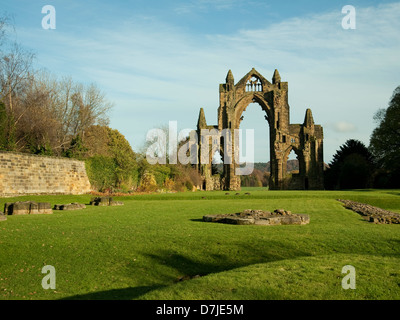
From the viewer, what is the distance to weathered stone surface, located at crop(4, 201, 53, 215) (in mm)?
14586

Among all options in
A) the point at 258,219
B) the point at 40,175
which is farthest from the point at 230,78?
the point at 258,219

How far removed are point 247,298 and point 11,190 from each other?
68.9 ft

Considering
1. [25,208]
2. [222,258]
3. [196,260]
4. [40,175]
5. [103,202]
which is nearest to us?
[196,260]

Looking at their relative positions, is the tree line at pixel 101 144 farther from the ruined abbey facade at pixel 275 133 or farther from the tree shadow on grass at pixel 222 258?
the tree shadow on grass at pixel 222 258

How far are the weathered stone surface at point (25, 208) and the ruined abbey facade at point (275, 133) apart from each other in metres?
39.6

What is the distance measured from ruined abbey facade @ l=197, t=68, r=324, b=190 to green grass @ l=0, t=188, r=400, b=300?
4353 cm

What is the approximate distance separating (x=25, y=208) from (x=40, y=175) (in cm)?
1128

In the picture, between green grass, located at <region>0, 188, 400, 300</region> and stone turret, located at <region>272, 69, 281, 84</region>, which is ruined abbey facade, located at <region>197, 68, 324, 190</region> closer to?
stone turret, located at <region>272, 69, 281, 84</region>

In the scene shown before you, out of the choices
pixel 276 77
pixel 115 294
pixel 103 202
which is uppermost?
pixel 276 77

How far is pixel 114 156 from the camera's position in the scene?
34031 millimetres

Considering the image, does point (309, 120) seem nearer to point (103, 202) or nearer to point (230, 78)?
point (230, 78)

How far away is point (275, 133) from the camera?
56.2m

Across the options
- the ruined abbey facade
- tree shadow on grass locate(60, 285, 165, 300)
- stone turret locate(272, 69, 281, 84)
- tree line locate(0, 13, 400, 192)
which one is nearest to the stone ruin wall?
tree line locate(0, 13, 400, 192)
